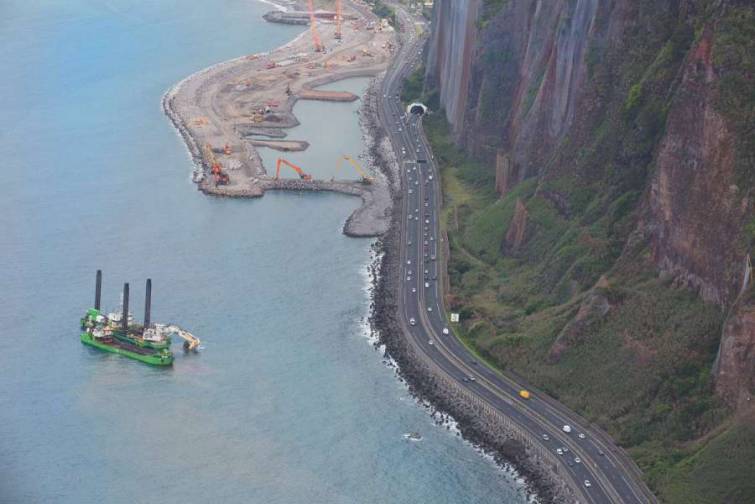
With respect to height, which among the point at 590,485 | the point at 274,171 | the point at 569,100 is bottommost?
the point at 274,171

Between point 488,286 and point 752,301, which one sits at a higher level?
point 752,301

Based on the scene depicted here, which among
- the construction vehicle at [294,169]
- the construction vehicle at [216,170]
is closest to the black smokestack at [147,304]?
the construction vehicle at [216,170]

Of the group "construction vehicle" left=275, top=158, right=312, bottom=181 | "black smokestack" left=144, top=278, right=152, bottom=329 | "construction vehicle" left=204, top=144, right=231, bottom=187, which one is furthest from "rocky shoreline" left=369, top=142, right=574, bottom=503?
"construction vehicle" left=204, top=144, right=231, bottom=187

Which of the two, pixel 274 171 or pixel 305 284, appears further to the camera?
pixel 274 171

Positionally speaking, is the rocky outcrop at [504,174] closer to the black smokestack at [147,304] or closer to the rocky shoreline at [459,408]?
the rocky shoreline at [459,408]

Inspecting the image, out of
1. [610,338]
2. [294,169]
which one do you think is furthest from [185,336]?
[294,169]

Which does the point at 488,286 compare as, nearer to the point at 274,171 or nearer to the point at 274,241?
the point at 274,241

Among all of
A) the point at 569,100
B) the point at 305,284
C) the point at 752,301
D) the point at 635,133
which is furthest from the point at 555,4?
the point at 752,301
